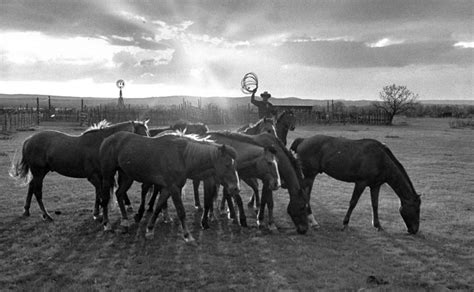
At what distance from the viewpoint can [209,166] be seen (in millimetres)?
7156

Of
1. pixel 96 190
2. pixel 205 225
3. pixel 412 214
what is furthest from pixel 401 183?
pixel 96 190

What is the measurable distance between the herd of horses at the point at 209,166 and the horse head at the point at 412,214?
17 mm

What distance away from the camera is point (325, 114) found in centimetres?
4897

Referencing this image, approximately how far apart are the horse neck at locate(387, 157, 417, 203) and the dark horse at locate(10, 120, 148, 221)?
5.18 metres

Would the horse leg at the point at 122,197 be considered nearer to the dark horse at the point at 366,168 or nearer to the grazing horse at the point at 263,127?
the grazing horse at the point at 263,127

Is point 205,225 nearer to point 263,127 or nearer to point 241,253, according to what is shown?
point 241,253

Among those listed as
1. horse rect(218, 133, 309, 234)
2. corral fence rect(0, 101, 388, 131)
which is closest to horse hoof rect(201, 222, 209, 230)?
horse rect(218, 133, 309, 234)

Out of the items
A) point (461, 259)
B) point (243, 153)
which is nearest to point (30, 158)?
point (243, 153)

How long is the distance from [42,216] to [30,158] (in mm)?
1174

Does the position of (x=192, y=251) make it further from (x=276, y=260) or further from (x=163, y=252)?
(x=276, y=260)

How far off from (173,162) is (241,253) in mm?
1873

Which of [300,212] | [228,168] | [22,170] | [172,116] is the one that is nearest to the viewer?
[228,168]

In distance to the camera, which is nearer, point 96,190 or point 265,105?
point 96,190

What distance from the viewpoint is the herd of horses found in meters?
7.20
